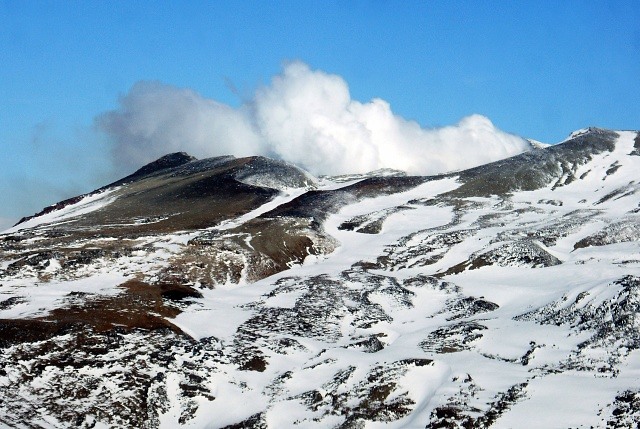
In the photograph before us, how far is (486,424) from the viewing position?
4638 centimetres

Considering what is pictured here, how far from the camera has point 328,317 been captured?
73.8m

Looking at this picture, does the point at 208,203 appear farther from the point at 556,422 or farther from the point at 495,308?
the point at 556,422

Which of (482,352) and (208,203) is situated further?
(208,203)

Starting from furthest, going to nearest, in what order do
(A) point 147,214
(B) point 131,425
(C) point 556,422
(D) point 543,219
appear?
(A) point 147,214
(D) point 543,219
(B) point 131,425
(C) point 556,422

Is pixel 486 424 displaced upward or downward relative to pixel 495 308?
downward

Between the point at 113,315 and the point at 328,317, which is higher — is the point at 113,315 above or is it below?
above

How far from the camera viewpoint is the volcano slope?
5084 centimetres

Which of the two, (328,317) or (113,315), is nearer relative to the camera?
(113,315)

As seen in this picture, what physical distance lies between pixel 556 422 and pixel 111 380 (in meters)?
31.9

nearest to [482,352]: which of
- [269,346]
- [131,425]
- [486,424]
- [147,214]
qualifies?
[486,424]

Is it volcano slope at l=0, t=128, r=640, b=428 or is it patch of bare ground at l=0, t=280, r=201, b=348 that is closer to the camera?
volcano slope at l=0, t=128, r=640, b=428

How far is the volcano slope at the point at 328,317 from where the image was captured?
167ft

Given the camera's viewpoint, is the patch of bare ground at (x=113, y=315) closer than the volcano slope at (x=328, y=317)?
No

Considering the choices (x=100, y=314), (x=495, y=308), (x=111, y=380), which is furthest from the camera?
(x=495, y=308)
